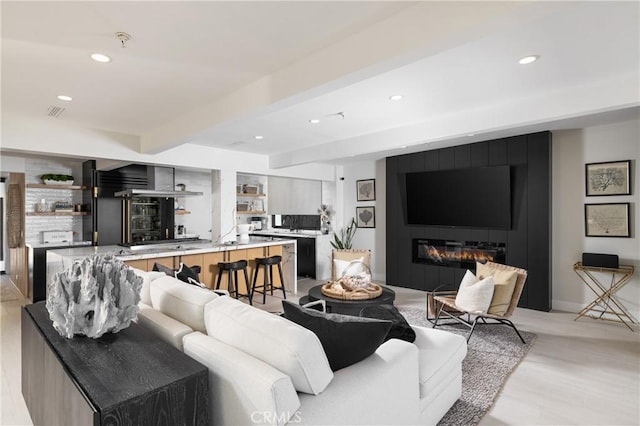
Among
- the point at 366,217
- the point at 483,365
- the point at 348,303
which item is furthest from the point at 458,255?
the point at 348,303

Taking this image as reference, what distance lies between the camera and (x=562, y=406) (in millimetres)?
2469

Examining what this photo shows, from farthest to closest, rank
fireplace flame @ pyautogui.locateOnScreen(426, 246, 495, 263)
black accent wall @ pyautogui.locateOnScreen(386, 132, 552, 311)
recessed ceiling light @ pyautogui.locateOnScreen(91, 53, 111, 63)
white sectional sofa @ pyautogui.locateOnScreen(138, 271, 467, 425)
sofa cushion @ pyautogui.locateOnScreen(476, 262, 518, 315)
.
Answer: fireplace flame @ pyautogui.locateOnScreen(426, 246, 495, 263) → black accent wall @ pyautogui.locateOnScreen(386, 132, 552, 311) → sofa cushion @ pyautogui.locateOnScreen(476, 262, 518, 315) → recessed ceiling light @ pyautogui.locateOnScreen(91, 53, 111, 63) → white sectional sofa @ pyautogui.locateOnScreen(138, 271, 467, 425)

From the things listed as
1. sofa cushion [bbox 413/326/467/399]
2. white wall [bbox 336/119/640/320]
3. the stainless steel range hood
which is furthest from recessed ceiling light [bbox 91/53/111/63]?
white wall [bbox 336/119/640/320]

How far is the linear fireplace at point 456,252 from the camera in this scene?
5418 millimetres

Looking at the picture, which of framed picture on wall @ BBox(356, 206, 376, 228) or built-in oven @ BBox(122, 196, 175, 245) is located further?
framed picture on wall @ BBox(356, 206, 376, 228)

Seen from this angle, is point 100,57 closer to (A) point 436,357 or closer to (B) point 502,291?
(A) point 436,357

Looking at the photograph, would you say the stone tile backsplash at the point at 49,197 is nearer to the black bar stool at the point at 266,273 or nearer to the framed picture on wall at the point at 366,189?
the black bar stool at the point at 266,273

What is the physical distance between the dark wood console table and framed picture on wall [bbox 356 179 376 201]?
5.83 m

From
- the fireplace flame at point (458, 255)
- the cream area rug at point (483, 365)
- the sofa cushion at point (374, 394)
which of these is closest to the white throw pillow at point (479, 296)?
the cream area rug at point (483, 365)

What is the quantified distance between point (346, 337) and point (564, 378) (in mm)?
2376

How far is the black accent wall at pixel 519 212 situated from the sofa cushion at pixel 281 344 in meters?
3.21

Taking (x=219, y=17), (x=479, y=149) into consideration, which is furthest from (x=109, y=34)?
(x=479, y=149)

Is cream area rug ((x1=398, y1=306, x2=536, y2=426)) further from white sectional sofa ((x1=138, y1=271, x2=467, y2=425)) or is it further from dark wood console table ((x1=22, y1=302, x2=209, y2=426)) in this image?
dark wood console table ((x1=22, y1=302, x2=209, y2=426))

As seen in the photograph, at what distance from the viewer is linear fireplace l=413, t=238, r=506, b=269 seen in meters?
5.42
